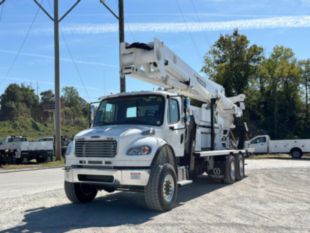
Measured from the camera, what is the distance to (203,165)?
1372 centimetres

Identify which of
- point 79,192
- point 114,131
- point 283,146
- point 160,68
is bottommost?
point 79,192

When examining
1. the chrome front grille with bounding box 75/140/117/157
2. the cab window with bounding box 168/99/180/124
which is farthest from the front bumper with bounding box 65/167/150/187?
the cab window with bounding box 168/99/180/124

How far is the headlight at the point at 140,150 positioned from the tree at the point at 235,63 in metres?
43.6

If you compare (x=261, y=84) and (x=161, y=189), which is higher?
(x=261, y=84)

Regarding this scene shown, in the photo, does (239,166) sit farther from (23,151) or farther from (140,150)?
(23,151)

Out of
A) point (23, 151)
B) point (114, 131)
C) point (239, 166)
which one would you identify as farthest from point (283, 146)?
point (114, 131)

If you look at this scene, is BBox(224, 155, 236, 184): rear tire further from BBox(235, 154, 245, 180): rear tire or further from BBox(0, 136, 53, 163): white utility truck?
BBox(0, 136, 53, 163): white utility truck

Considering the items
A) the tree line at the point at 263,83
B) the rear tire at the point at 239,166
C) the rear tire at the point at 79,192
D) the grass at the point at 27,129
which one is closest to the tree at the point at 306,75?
the tree line at the point at 263,83

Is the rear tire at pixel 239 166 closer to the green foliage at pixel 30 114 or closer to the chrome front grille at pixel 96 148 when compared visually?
the chrome front grille at pixel 96 148

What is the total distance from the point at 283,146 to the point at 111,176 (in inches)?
1098

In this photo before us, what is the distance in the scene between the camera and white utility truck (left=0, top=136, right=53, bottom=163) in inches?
1147

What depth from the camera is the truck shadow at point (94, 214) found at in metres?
8.14

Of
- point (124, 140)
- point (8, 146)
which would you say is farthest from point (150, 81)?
point (8, 146)

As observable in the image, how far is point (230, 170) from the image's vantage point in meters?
14.7
